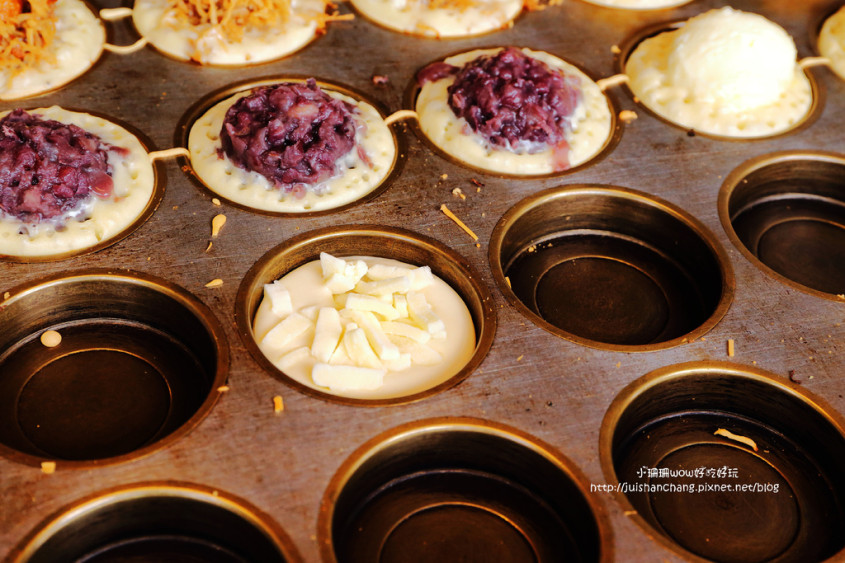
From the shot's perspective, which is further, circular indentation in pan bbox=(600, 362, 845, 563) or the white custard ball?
the white custard ball

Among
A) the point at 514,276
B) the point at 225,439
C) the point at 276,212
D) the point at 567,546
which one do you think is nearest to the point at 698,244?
the point at 514,276

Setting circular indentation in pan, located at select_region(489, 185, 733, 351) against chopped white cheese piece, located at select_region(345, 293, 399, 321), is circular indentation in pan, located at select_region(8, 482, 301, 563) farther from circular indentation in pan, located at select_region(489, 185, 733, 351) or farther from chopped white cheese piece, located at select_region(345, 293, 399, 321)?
circular indentation in pan, located at select_region(489, 185, 733, 351)

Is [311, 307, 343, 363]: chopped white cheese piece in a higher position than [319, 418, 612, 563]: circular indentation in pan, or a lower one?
higher

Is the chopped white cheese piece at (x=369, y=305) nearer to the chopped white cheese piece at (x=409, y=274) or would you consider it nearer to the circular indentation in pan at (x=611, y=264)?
the chopped white cheese piece at (x=409, y=274)

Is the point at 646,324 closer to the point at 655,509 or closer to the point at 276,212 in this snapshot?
the point at 655,509

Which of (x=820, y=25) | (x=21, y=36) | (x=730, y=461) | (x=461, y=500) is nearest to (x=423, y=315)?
(x=461, y=500)

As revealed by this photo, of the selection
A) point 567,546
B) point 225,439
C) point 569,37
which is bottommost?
point 567,546

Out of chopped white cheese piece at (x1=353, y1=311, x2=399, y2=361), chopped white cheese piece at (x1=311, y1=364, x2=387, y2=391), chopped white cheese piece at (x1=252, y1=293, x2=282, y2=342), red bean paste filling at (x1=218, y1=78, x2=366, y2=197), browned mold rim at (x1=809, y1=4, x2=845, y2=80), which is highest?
browned mold rim at (x1=809, y1=4, x2=845, y2=80)

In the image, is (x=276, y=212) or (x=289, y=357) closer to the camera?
(x=289, y=357)

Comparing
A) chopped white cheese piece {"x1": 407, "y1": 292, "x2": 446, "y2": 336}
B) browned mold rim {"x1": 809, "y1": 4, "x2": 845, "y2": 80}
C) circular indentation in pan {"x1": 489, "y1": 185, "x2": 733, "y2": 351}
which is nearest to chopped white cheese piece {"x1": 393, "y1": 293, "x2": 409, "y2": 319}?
chopped white cheese piece {"x1": 407, "y1": 292, "x2": 446, "y2": 336}
